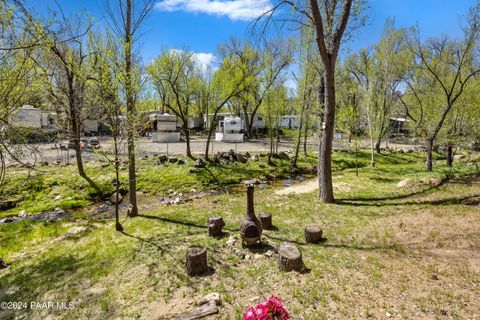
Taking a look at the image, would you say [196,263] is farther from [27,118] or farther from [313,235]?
[27,118]

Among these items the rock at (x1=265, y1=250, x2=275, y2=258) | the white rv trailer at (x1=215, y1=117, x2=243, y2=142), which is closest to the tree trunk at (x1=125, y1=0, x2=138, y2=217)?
the rock at (x1=265, y1=250, x2=275, y2=258)

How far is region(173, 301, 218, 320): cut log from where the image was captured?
3156 millimetres

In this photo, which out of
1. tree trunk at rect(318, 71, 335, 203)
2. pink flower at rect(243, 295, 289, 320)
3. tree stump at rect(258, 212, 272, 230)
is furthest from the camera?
tree trunk at rect(318, 71, 335, 203)

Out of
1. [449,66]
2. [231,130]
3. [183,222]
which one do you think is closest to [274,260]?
[183,222]

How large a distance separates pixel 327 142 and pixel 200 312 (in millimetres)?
5698

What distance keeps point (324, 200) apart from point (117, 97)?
6.40m

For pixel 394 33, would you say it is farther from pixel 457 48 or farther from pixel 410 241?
pixel 410 241

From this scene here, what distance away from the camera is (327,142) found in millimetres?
7340

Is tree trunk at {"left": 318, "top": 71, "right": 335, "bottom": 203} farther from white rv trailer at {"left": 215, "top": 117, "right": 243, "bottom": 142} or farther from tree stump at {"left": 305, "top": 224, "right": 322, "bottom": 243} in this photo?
white rv trailer at {"left": 215, "top": 117, "right": 243, "bottom": 142}

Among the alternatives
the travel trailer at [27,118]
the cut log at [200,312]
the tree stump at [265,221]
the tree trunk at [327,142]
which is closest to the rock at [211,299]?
the cut log at [200,312]

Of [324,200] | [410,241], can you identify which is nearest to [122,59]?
[324,200]

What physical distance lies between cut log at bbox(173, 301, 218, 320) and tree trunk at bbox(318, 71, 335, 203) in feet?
17.4

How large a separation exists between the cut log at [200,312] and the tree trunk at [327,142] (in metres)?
5.31

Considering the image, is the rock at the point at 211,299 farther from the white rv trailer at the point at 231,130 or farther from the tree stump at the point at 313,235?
the white rv trailer at the point at 231,130
